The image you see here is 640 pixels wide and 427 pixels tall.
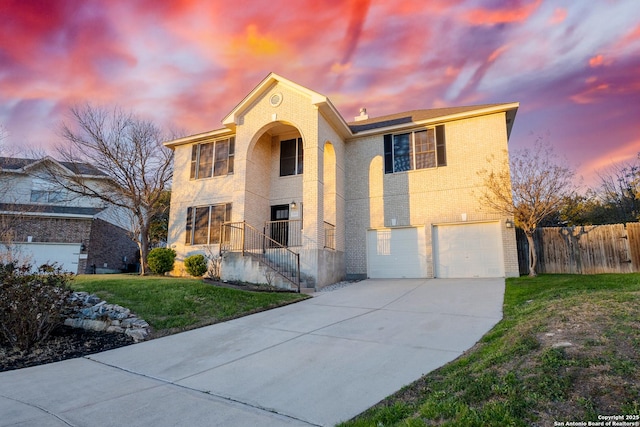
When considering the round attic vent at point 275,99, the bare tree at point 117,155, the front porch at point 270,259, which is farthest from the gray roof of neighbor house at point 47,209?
the round attic vent at point 275,99

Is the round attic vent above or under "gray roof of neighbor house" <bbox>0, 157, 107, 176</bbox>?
above

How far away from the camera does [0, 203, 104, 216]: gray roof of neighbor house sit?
1759 cm

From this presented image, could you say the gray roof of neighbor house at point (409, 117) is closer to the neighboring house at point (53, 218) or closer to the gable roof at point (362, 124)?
the gable roof at point (362, 124)

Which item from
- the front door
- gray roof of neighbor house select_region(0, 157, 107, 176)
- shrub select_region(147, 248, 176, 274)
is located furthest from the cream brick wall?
gray roof of neighbor house select_region(0, 157, 107, 176)

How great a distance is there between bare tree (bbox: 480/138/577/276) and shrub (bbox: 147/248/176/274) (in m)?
12.8

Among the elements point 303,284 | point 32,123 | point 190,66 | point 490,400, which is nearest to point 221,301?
point 303,284

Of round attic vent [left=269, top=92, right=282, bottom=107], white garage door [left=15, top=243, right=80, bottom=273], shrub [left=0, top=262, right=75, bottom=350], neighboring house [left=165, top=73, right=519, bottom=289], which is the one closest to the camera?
shrub [left=0, top=262, right=75, bottom=350]

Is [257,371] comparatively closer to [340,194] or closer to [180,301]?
[180,301]

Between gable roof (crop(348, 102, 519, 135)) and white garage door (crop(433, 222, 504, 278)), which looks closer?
white garage door (crop(433, 222, 504, 278))

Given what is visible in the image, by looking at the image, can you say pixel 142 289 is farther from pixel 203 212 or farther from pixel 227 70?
pixel 227 70

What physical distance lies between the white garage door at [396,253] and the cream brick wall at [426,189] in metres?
0.27

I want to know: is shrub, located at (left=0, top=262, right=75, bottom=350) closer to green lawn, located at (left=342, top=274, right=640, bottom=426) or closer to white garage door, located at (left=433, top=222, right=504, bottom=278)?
green lawn, located at (left=342, top=274, right=640, bottom=426)

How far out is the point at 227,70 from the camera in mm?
12922

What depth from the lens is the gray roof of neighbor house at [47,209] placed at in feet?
57.7
